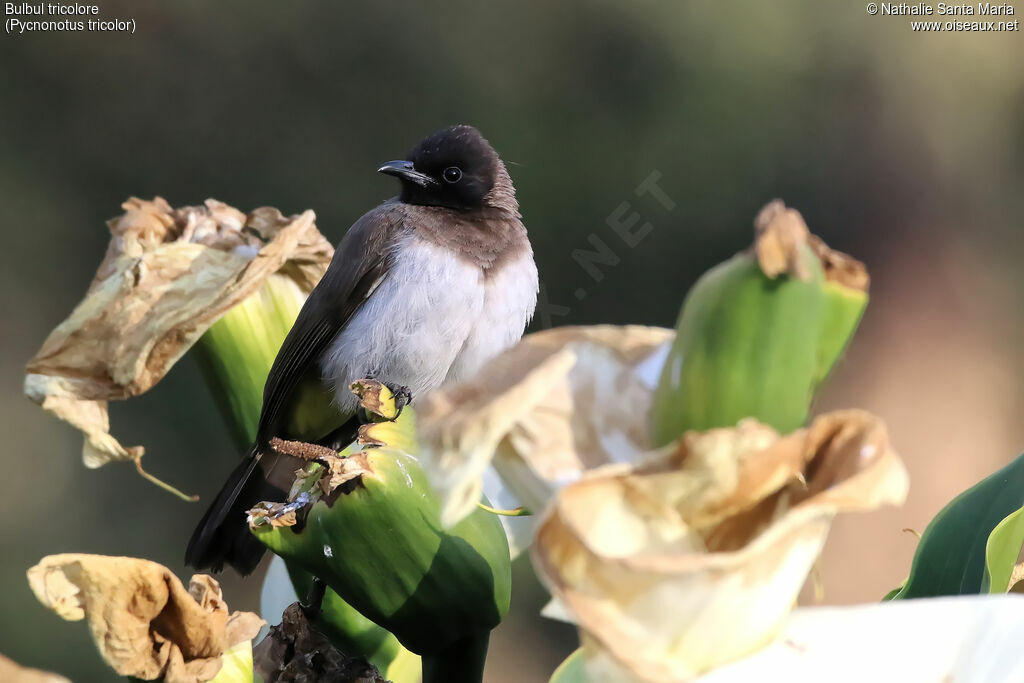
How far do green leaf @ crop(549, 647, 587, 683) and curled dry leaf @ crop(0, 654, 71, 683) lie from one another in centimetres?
14

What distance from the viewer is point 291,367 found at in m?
1.17

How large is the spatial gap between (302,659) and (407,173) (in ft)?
2.85

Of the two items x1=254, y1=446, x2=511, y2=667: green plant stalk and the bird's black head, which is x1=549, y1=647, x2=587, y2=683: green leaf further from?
the bird's black head

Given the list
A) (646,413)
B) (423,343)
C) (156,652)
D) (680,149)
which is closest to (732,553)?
(646,413)

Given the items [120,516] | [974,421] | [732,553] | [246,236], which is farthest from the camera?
[120,516]

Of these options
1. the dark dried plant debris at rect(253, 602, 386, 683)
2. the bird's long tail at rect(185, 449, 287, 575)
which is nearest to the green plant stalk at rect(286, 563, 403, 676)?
A: the dark dried plant debris at rect(253, 602, 386, 683)

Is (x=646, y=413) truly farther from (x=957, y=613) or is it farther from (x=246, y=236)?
(x=246, y=236)

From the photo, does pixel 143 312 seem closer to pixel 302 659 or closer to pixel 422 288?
pixel 302 659

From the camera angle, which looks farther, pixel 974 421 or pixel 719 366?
pixel 974 421

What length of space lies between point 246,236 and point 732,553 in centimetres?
55

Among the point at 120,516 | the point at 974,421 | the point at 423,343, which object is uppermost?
the point at 423,343

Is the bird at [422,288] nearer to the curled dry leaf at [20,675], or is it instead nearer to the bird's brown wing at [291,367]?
the bird's brown wing at [291,367]

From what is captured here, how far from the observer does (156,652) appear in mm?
457

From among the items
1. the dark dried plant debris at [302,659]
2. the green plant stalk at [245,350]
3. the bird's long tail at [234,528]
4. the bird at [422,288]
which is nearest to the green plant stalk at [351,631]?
the dark dried plant debris at [302,659]
